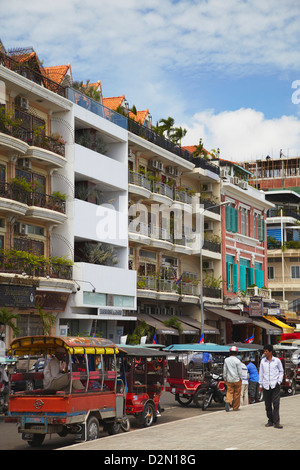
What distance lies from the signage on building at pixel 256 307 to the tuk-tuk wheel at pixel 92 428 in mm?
38663

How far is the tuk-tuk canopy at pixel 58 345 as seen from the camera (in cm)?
1503

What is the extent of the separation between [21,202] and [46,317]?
5.32 m

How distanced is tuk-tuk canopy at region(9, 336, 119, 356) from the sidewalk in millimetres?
1881

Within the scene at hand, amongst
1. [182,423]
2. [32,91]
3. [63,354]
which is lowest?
[182,423]

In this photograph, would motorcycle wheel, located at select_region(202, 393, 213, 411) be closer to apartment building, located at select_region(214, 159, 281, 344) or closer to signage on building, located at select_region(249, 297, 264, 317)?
apartment building, located at select_region(214, 159, 281, 344)

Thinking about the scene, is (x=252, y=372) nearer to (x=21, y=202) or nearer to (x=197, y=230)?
→ (x=21, y=202)

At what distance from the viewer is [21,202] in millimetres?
31875

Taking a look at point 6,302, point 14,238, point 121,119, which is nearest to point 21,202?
point 14,238

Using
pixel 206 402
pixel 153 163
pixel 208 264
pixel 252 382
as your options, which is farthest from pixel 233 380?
pixel 208 264

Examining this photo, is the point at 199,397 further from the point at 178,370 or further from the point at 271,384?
the point at 271,384

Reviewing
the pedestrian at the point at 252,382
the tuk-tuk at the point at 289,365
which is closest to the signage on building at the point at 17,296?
the pedestrian at the point at 252,382

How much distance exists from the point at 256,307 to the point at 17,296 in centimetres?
2681

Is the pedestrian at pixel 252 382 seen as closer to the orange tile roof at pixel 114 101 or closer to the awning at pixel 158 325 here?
the awning at pixel 158 325

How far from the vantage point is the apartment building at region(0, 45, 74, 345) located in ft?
101
